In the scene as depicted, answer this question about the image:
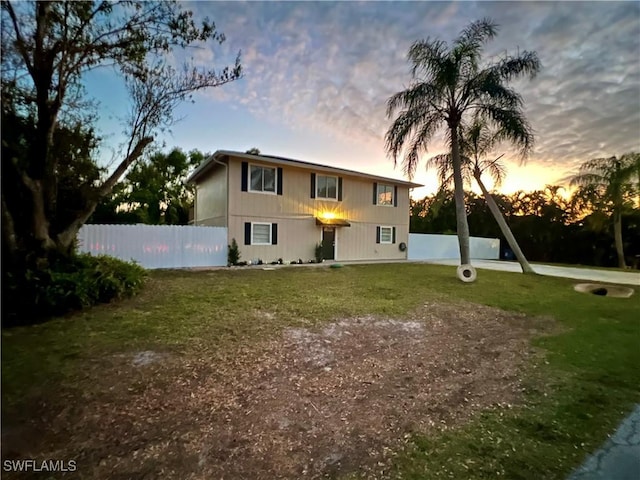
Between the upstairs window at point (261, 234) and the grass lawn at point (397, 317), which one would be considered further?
the upstairs window at point (261, 234)

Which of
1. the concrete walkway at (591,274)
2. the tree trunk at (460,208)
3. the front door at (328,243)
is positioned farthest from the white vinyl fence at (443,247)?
the tree trunk at (460,208)

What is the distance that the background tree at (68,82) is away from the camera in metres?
4.61

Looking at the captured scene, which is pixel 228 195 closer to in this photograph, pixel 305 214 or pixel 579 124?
pixel 305 214

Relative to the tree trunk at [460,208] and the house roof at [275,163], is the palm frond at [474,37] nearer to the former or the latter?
the tree trunk at [460,208]

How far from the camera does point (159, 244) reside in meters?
12.6

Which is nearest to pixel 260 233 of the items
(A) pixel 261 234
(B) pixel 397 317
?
(A) pixel 261 234

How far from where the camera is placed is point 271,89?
8875 mm

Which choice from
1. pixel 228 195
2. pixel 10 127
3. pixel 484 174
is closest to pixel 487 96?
pixel 484 174

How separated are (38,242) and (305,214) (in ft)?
37.3

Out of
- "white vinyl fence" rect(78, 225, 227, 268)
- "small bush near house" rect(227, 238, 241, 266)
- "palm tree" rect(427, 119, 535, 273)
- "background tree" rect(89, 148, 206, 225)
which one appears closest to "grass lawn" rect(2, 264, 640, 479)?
"white vinyl fence" rect(78, 225, 227, 268)

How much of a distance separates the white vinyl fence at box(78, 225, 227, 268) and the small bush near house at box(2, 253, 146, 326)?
5229mm

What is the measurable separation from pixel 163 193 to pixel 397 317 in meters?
23.1

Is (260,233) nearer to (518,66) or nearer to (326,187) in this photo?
(326,187)

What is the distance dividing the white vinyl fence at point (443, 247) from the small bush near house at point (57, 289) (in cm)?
1783
